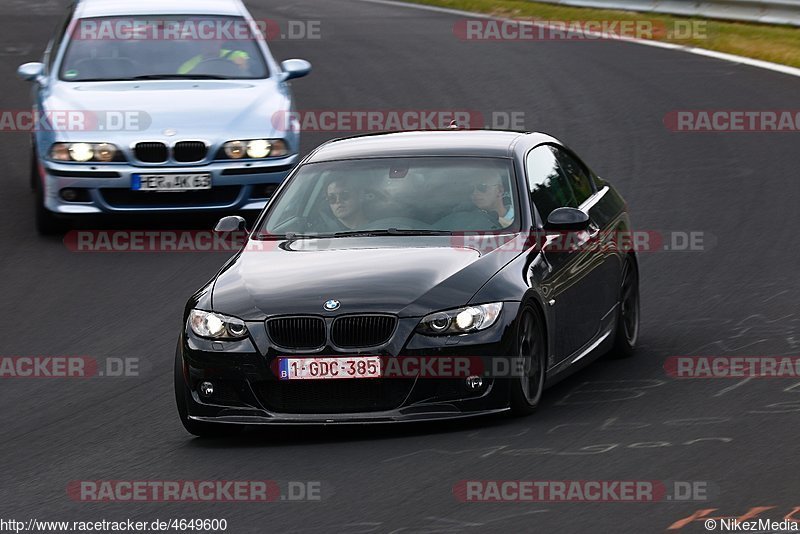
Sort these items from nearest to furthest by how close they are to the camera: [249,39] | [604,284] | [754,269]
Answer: [604,284] < [754,269] < [249,39]

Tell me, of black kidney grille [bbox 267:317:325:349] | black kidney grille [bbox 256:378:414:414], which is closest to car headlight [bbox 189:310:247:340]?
black kidney grille [bbox 267:317:325:349]

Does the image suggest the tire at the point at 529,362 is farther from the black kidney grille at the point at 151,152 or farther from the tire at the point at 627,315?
the black kidney grille at the point at 151,152

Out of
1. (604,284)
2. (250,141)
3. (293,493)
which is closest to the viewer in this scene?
(293,493)

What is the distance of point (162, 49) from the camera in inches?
631

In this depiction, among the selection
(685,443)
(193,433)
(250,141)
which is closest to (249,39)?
(250,141)

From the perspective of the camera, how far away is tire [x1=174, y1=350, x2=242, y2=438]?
904cm

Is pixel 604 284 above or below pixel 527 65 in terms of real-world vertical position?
above

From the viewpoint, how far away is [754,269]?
1300cm

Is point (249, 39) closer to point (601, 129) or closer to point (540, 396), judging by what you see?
point (601, 129)

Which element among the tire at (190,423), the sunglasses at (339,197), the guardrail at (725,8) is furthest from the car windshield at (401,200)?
the guardrail at (725,8)

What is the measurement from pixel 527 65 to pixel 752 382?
1427 centimetres

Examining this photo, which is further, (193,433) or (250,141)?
(250,141)

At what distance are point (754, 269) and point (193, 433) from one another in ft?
17.4

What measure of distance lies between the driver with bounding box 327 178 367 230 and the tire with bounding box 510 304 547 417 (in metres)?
1.27
